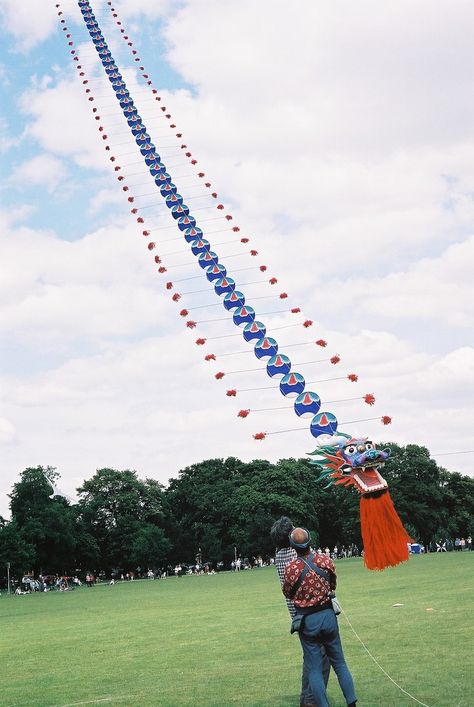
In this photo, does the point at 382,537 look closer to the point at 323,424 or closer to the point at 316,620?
the point at 323,424

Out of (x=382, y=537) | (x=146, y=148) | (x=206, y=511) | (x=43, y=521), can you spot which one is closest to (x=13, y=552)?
(x=43, y=521)

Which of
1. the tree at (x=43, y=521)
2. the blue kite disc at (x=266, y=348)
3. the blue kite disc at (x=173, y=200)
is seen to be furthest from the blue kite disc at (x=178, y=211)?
the tree at (x=43, y=521)

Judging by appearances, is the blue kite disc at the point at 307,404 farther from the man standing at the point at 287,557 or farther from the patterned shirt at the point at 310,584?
the patterned shirt at the point at 310,584

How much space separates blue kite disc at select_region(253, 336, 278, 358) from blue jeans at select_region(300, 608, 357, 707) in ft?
23.8

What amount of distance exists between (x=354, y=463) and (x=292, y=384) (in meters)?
3.18

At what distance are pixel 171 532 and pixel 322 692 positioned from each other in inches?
3067

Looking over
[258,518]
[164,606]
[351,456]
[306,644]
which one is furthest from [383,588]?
[258,518]

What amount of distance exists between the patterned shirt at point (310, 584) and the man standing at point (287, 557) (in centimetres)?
36

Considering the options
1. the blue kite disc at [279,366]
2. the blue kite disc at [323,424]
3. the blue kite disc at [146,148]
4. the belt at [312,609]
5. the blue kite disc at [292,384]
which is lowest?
the belt at [312,609]

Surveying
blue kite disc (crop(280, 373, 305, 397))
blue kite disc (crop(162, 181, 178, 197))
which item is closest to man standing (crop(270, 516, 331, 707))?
blue kite disc (crop(280, 373, 305, 397))

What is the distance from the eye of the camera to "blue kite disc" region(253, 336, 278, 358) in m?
14.6

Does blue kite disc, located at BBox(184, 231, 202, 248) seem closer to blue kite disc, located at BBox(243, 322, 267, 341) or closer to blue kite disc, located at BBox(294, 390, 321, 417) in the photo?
blue kite disc, located at BBox(243, 322, 267, 341)

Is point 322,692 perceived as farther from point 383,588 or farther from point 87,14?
point 87,14

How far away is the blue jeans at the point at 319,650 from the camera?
→ 7.64m
